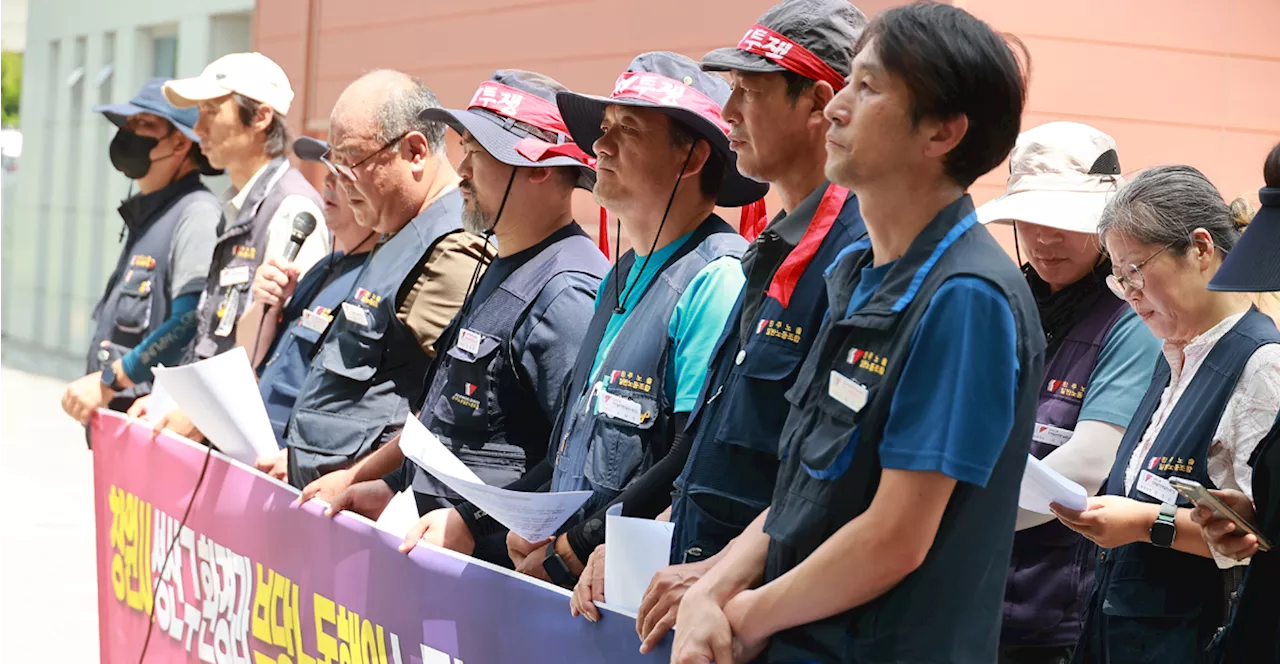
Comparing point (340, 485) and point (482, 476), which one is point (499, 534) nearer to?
point (482, 476)

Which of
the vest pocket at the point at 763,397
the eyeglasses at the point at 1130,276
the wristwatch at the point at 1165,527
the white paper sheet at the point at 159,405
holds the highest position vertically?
the eyeglasses at the point at 1130,276

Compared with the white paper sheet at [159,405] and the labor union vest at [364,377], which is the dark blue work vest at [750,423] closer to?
the labor union vest at [364,377]

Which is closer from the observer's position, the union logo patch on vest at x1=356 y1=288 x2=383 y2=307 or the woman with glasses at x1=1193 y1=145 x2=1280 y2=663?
the woman with glasses at x1=1193 y1=145 x2=1280 y2=663

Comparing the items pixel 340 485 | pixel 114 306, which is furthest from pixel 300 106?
pixel 340 485

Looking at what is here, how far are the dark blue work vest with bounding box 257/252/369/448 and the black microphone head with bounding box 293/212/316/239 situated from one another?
1.12ft

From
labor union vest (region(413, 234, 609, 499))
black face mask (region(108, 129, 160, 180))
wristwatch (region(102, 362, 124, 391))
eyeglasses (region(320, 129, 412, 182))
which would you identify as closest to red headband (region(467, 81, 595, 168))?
labor union vest (region(413, 234, 609, 499))

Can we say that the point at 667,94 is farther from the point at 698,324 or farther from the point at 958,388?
the point at 958,388

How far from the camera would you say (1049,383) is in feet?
9.72

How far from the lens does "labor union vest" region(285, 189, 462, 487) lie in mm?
3561

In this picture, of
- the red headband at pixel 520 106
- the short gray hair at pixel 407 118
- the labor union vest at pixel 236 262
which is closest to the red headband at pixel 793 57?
the red headband at pixel 520 106

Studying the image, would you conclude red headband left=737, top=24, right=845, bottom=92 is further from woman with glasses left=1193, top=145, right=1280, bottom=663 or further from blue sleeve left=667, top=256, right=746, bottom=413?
woman with glasses left=1193, top=145, right=1280, bottom=663

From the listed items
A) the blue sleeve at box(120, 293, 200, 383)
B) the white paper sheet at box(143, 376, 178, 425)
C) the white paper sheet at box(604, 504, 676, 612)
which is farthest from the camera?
the blue sleeve at box(120, 293, 200, 383)

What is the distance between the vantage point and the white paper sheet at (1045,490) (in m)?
2.20

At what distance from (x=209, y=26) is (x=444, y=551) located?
36.9 ft
